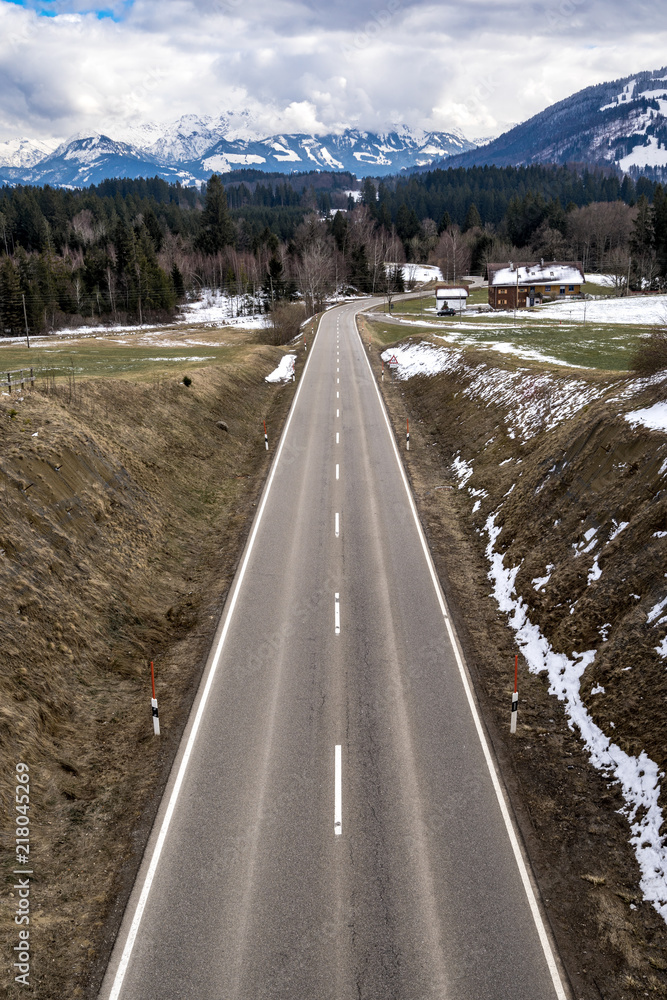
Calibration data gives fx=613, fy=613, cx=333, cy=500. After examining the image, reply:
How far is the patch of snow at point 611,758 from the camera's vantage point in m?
9.41

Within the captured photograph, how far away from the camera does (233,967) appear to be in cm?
837

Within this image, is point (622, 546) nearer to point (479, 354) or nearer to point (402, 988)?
point (402, 988)

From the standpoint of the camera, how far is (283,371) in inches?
2061

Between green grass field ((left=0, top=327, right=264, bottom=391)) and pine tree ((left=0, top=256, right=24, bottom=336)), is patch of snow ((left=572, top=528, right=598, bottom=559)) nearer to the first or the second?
green grass field ((left=0, top=327, right=264, bottom=391))

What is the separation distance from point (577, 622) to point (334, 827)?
24.9 ft

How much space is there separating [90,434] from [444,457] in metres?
16.6


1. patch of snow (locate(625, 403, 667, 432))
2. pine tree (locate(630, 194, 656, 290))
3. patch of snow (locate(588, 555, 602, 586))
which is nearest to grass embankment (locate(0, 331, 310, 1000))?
patch of snow (locate(588, 555, 602, 586))

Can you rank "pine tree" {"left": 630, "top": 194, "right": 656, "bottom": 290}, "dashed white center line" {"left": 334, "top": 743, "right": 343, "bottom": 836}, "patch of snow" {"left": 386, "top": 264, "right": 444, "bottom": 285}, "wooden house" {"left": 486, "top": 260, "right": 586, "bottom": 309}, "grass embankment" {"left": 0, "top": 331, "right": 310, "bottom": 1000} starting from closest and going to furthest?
"grass embankment" {"left": 0, "top": 331, "right": 310, "bottom": 1000}, "dashed white center line" {"left": 334, "top": 743, "right": 343, "bottom": 836}, "pine tree" {"left": 630, "top": 194, "right": 656, "bottom": 290}, "wooden house" {"left": 486, "top": 260, "right": 586, "bottom": 309}, "patch of snow" {"left": 386, "top": 264, "right": 444, "bottom": 285}

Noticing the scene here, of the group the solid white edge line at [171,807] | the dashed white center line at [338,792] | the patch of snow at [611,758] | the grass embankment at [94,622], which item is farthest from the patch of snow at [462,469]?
the dashed white center line at [338,792]

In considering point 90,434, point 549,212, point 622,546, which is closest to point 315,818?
point 622,546

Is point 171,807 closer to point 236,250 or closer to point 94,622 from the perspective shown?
point 94,622

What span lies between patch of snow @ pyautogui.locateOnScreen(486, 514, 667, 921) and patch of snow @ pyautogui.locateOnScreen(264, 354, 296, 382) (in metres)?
35.6

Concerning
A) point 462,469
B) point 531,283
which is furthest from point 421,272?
point 462,469

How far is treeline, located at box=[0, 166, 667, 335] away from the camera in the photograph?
98.8 metres
